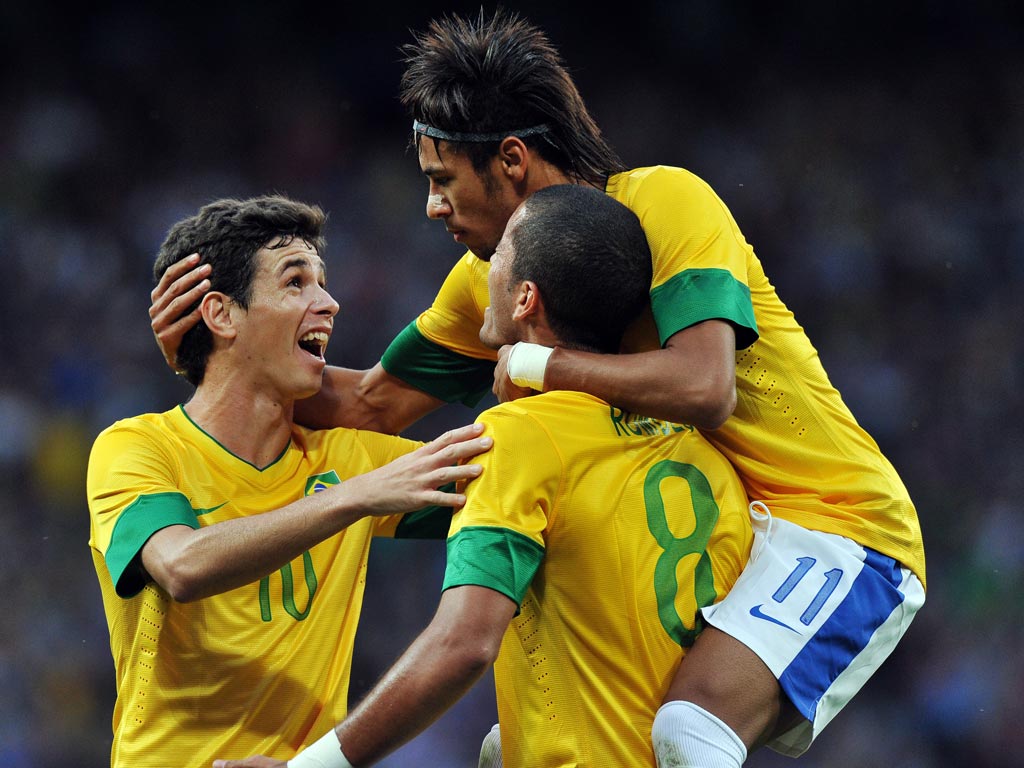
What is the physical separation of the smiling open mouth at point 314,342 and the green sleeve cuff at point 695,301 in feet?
3.32

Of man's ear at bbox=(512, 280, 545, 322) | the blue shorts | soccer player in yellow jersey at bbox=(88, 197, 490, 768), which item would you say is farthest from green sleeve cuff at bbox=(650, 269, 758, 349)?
soccer player in yellow jersey at bbox=(88, 197, 490, 768)

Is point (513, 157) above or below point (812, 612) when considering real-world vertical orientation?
above

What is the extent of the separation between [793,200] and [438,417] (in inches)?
111

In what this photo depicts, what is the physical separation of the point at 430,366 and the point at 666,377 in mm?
1481

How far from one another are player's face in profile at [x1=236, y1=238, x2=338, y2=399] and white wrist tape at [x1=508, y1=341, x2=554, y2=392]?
79 centimetres

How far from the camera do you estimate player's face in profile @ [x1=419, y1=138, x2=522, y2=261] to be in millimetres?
3332

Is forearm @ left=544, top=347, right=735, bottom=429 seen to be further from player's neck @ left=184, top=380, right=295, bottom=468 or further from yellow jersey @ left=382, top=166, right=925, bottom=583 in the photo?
player's neck @ left=184, top=380, right=295, bottom=468

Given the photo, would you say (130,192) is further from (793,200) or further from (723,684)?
(723,684)

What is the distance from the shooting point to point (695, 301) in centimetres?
278

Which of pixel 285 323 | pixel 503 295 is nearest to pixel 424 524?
pixel 285 323

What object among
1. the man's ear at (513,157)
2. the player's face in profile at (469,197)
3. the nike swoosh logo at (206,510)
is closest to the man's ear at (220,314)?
the nike swoosh logo at (206,510)

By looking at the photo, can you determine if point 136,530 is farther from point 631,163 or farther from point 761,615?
point 631,163

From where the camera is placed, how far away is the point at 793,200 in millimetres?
8133

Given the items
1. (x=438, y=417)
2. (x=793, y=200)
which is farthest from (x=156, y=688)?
(x=793, y=200)
